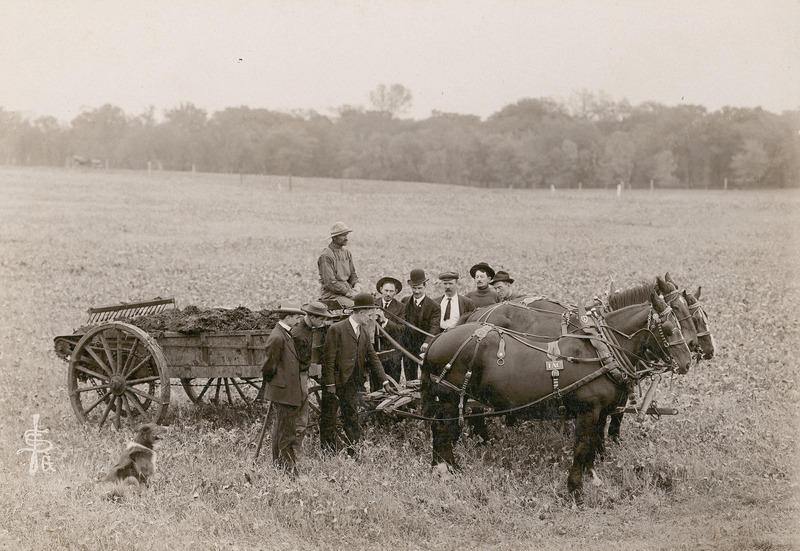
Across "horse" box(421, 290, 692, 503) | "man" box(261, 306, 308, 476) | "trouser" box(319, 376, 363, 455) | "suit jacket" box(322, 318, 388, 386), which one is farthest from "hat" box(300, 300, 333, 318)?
"horse" box(421, 290, 692, 503)

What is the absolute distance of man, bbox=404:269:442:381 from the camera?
10.1m

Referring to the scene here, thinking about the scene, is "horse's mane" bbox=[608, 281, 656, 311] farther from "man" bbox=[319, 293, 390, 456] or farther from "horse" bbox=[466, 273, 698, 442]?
"man" bbox=[319, 293, 390, 456]

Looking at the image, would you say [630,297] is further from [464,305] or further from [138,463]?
[138,463]

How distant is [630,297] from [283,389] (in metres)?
4.00

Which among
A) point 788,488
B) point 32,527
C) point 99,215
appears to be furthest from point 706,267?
point 99,215

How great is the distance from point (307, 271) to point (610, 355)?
16509 millimetres

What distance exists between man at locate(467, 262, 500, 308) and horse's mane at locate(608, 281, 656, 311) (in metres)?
2.38

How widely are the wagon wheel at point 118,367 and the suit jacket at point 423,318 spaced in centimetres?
336

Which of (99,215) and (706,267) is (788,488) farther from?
(99,215)

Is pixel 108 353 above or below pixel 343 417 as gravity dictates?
above

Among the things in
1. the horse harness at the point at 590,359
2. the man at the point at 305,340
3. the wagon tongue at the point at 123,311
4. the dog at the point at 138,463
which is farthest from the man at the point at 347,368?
the wagon tongue at the point at 123,311

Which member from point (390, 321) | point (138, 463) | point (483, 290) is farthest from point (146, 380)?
point (483, 290)

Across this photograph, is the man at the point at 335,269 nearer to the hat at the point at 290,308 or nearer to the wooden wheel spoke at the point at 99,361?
the hat at the point at 290,308

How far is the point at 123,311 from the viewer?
10555mm
